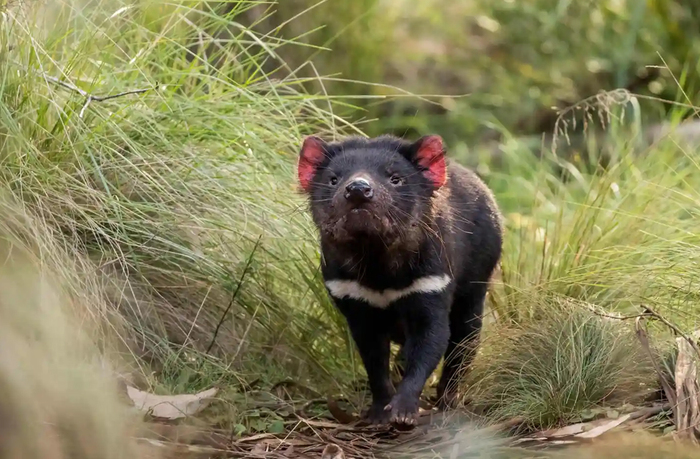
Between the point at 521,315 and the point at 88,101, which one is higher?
the point at 88,101

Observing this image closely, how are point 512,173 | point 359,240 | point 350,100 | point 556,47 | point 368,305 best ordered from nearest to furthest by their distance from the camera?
point 359,240 → point 368,305 → point 512,173 → point 350,100 → point 556,47

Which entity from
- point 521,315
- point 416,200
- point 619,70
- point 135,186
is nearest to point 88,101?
point 135,186

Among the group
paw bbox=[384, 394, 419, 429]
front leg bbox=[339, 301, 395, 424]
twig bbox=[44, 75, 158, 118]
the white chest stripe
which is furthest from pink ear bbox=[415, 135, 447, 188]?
twig bbox=[44, 75, 158, 118]

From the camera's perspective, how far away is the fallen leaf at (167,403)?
3.28m

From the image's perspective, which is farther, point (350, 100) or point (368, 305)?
point (350, 100)

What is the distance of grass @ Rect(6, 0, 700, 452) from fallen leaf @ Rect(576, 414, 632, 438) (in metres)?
0.16

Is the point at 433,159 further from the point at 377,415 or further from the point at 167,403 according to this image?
the point at 167,403

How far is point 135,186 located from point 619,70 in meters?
5.14

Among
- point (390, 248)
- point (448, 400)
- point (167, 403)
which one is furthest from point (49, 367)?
point (448, 400)

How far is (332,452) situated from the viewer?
338 cm

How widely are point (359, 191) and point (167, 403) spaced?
96 centimetres

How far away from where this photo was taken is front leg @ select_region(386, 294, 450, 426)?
3479mm

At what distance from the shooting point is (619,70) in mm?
7844

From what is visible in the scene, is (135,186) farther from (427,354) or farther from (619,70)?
(619,70)
